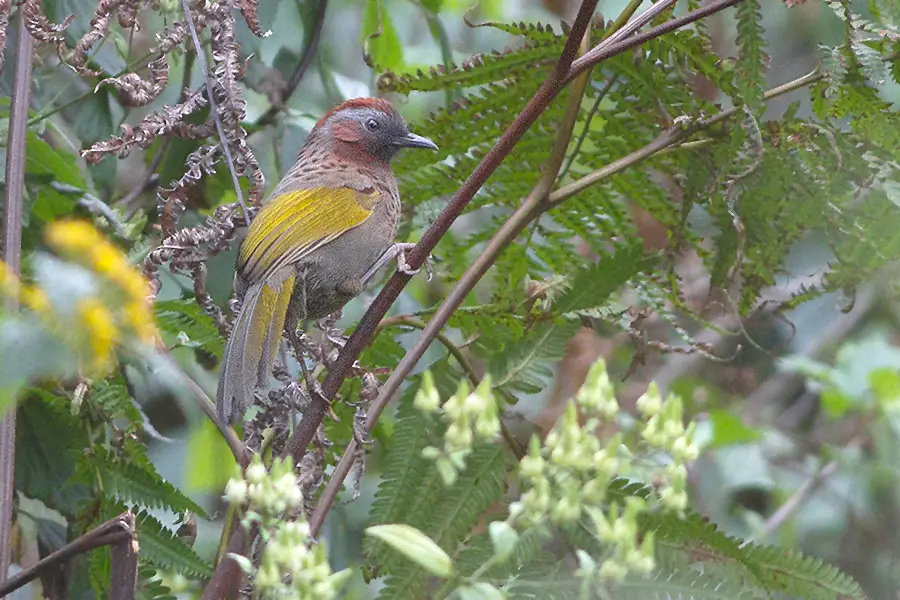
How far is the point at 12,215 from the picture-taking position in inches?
92.7

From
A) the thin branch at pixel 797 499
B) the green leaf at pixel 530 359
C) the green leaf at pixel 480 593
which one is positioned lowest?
the thin branch at pixel 797 499

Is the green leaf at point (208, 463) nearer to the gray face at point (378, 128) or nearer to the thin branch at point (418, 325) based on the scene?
the gray face at point (378, 128)

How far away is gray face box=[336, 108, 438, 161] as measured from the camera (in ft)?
11.1

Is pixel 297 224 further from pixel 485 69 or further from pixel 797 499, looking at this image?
pixel 797 499

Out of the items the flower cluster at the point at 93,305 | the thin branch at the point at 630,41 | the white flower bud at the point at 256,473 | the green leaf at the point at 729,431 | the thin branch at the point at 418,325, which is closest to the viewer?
the flower cluster at the point at 93,305

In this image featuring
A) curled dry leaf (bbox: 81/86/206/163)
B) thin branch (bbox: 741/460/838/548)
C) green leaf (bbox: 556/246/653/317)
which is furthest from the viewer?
thin branch (bbox: 741/460/838/548)

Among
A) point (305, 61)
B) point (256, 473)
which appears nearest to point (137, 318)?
point (256, 473)

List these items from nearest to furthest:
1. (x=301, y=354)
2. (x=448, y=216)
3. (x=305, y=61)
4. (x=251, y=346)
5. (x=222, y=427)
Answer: (x=448, y=216), (x=222, y=427), (x=251, y=346), (x=301, y=354), (x=305, y=61)

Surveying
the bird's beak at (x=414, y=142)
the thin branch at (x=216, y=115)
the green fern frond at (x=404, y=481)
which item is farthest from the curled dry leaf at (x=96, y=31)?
the green fern frond at (x=404, y=481)

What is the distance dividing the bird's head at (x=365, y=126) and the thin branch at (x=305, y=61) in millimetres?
157

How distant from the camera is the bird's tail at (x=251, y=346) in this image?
237 cm

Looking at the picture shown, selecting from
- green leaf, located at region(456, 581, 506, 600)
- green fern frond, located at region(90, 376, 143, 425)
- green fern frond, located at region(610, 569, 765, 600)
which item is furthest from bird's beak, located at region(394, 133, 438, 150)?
green leaf, located at region(456, 581, 506, 600)

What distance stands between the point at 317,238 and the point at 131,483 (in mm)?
883

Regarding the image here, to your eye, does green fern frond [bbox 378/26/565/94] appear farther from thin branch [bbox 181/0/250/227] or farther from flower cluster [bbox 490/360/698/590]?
flower cluster [bbox 490/360/698/590]
